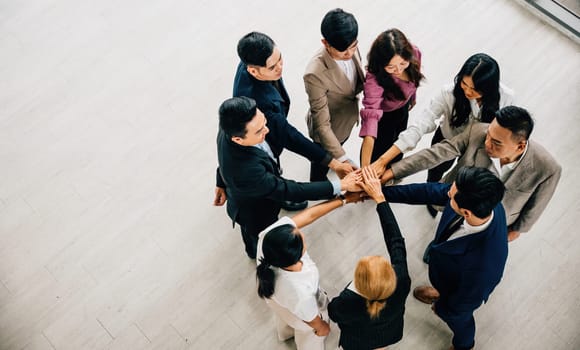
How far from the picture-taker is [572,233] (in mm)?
3195

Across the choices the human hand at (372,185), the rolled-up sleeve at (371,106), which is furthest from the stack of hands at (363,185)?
the rolled-up sleeve at (371,106)

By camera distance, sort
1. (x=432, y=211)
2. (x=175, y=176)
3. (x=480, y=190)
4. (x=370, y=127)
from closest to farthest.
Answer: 1. (x=480, y=190)
2. (x=370, y=127)
3. (x=432, y=211)
4. (x=175, y=176)

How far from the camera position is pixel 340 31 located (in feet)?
7.36

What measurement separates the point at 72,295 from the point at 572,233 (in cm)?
347

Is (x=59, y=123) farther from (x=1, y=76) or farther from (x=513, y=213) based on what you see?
(x=513, y=213)

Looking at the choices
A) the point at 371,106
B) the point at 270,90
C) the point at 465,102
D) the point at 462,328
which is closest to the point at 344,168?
the point at 371,106

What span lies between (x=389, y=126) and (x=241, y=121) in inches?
48.5

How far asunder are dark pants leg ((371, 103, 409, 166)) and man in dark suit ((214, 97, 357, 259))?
1.66 feet

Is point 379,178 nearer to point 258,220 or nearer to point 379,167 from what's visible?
point 379,167

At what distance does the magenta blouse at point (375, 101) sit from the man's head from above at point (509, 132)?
0.60 meters

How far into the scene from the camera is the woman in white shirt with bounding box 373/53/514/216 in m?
2.20

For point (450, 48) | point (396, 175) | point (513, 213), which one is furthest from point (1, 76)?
point (513, 213)

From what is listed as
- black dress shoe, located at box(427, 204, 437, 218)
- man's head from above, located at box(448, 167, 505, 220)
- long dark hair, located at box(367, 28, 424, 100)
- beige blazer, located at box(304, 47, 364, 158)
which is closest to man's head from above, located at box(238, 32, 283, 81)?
beige blazer, located at box(304, 47, 364, 158)

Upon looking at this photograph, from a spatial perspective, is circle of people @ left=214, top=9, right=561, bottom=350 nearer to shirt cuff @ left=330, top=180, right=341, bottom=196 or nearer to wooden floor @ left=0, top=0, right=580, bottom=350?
shirt cuff @ left=330, top=180, right=341, bottom=196
